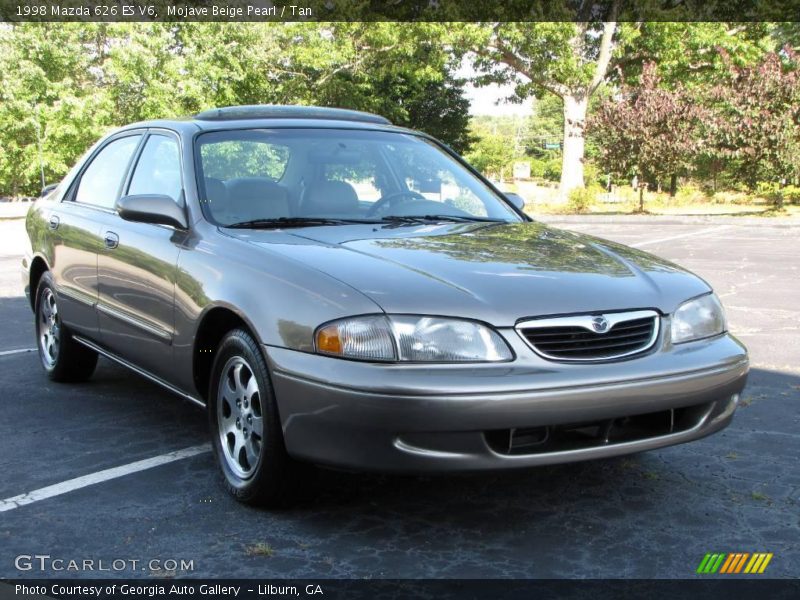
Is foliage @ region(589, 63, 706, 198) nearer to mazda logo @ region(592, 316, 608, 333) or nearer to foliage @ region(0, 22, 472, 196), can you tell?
foliage @ region(0, 22, 472, 196)

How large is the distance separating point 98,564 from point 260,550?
53 cm

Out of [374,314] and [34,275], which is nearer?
[374,314]

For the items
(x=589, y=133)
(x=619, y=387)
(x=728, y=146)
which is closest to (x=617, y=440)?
(x=619, y=387)

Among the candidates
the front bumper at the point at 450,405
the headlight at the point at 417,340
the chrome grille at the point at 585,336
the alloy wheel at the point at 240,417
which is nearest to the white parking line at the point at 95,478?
the alloy wheel at the point at 240,417

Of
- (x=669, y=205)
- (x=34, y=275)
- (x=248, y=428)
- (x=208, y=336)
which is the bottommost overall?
(x=669, y=205)

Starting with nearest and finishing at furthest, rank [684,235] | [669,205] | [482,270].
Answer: [482,270] < [684,235] < [669,205]

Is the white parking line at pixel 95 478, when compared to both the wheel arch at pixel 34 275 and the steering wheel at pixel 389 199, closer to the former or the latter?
the steering wheel at pixel 389 199

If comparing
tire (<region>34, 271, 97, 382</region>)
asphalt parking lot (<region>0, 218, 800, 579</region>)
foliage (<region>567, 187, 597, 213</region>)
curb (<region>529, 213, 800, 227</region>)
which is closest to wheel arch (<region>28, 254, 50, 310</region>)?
tire (<region>34, 271, 97, 382</region>)

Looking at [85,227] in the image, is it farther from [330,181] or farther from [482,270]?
[482,270]

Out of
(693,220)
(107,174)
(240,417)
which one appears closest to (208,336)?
(240,417)

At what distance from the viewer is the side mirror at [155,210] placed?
411cm

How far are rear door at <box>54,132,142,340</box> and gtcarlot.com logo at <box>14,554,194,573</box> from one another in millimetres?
2043

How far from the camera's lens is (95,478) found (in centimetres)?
401

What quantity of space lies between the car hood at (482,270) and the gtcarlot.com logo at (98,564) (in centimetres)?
109
